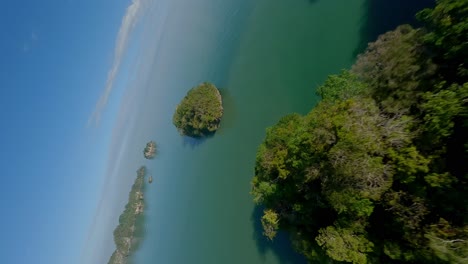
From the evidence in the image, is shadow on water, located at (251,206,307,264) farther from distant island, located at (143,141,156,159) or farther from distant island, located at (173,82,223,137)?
distant island, located at (143,141,156,159)

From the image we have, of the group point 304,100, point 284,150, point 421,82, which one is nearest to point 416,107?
point 421,82

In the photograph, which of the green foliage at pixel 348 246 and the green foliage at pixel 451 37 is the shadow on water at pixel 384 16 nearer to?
the green foliage at pixel 451 37

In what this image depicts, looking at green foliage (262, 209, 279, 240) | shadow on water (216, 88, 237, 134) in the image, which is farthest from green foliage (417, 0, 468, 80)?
shadow on water (216, 88, 237, 134)

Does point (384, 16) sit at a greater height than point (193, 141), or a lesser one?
greater

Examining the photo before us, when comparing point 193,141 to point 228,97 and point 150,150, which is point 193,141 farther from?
point 150,150

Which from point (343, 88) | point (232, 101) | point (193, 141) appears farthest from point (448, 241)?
point (193, 141)

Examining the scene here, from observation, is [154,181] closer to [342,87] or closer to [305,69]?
[305,69]

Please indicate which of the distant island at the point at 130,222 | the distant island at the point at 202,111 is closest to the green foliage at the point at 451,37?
the distant island at the point at 202,111
